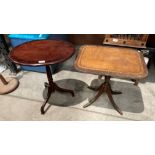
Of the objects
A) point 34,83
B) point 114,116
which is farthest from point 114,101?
point 34,83

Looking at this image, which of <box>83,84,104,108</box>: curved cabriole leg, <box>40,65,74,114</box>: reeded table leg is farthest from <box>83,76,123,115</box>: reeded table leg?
<box>40,65,74,114</box>: reeded table leg

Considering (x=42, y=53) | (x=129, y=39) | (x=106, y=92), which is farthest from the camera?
(x=129, y=39)

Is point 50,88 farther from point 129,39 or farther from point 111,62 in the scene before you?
point 129,39

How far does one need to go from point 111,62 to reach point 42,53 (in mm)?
670

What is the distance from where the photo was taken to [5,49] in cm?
240

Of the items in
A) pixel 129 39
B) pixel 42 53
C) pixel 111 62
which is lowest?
pixel 129 39

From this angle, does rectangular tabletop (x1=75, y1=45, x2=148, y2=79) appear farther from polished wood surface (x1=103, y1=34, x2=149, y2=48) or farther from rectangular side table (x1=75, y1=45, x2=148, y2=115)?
polished wood surface (x1=103, y1=34, x2=149, y2=48)

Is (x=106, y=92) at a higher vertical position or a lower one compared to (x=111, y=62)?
lower

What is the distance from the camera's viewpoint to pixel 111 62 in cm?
162

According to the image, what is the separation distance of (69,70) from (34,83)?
23.3 inches

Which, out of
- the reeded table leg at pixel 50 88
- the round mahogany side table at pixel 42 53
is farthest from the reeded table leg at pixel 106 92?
the round mahogany side table at pixel 42 53

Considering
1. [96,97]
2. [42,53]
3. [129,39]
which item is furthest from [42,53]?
[129,39]

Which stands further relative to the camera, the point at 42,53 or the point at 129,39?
the point at 129,39
